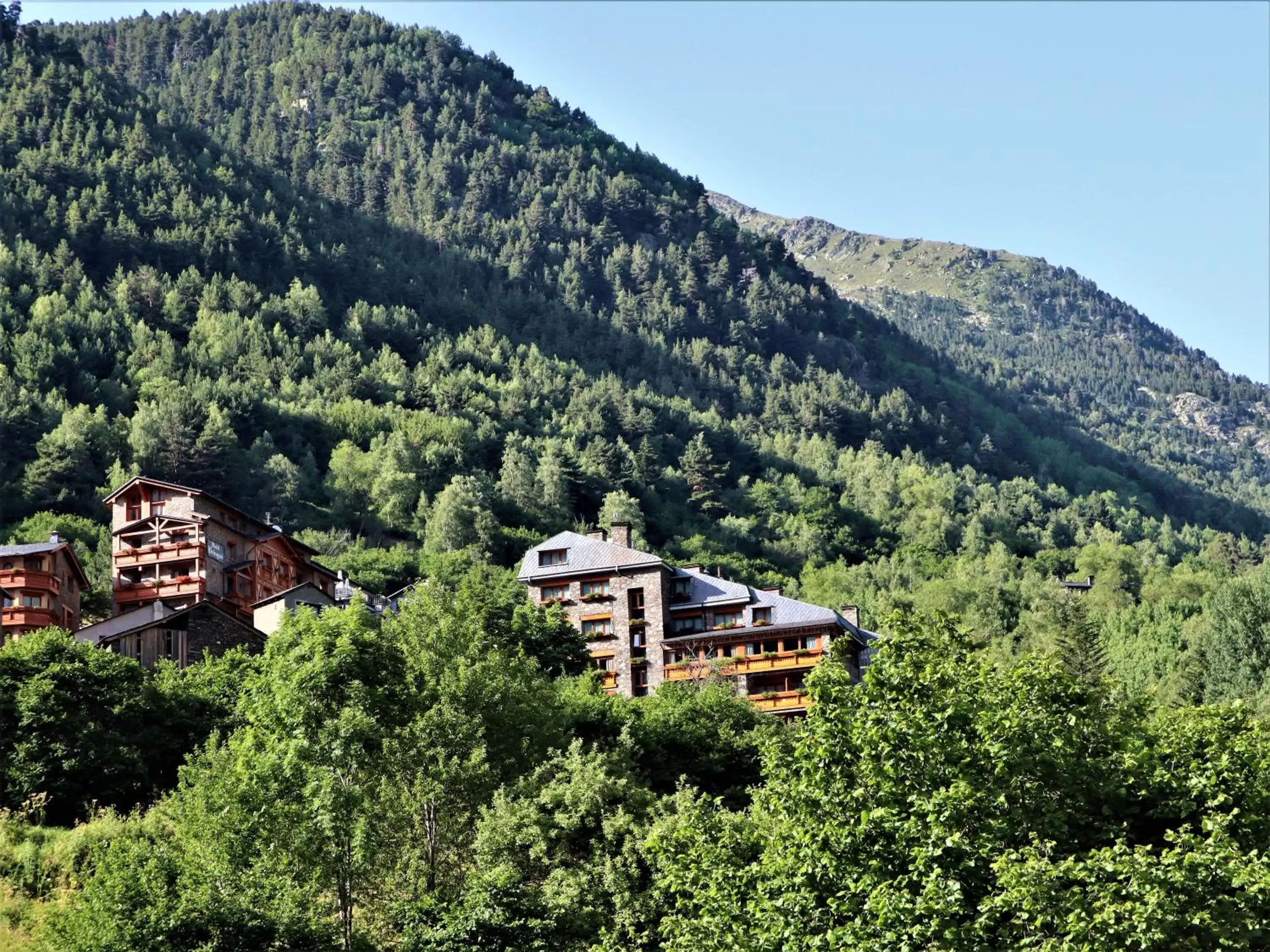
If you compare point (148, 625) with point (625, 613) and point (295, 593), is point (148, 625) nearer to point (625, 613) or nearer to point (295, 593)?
point (295, 593)

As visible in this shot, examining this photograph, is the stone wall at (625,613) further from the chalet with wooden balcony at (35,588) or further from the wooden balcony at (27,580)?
the wooden balcony at (27,580)

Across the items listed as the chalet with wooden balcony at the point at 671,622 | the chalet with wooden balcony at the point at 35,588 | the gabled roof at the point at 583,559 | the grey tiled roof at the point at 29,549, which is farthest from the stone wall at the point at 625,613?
the grey tiled roof at the point at 29,549

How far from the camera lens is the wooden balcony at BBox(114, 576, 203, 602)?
3935 inches

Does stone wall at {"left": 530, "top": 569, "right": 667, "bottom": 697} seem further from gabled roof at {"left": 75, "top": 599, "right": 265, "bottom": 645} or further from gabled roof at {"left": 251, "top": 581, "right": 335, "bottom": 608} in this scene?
gabled roof at {"left": 75, "top": 599, "right": 265, "bottom": 645}

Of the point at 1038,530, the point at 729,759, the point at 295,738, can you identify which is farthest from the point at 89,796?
the point at 1038,530

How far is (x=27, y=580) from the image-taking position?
301ft

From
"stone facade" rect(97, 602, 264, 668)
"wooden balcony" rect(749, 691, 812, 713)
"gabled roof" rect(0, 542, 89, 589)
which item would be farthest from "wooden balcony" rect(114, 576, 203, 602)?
"wooden balcony" rect(749, 691, 812, 713)

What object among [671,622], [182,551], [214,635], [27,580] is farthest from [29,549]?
[671,622]

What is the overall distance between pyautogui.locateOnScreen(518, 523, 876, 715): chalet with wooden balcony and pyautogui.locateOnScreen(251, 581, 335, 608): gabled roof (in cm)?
1164

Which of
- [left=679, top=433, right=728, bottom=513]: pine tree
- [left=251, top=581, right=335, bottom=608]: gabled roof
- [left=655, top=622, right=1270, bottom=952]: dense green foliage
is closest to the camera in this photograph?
[left=655, top=622, right=1270, bottom=952]: dense green foliage

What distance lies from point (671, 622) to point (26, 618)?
3303cm

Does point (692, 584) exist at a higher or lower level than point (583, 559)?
lower

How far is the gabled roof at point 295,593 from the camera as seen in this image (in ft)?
301

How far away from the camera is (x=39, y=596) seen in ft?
303
